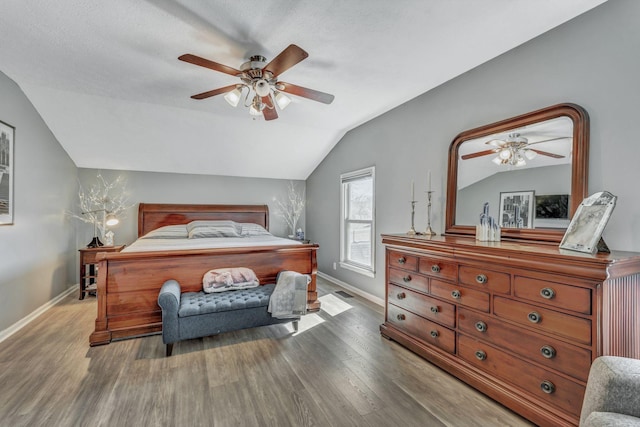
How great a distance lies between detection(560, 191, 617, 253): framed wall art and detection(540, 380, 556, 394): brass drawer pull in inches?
30.5

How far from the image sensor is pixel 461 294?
7.25 ft

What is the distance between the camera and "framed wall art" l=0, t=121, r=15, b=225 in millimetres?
2781

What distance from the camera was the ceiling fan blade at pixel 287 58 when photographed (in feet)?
6.23

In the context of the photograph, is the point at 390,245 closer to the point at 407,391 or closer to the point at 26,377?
the point at 407,391

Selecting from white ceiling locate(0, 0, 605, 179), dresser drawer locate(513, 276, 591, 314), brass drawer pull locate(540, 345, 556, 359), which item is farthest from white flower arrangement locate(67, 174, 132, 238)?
brass drawer pull locate(540, 345, 556, 359)

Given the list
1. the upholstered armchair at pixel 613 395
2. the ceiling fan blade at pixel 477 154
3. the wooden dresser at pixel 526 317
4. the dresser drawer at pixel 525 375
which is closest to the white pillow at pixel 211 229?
the wooden dresser at pixel 526 317

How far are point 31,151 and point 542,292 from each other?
494 centimetres

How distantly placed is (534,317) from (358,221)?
298 centimetres

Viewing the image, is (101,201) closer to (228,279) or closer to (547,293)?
(228,279)

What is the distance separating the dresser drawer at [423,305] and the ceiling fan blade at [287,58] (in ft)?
6.88

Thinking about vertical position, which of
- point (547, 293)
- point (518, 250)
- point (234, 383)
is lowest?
point (234, 383)

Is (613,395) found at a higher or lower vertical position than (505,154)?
lower

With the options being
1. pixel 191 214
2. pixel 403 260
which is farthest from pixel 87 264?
pixel 403 260

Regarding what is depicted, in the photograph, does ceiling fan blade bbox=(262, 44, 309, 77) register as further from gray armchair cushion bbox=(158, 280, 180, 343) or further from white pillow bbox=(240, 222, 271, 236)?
white pillow bbox=(240, 222, 271, 236)
